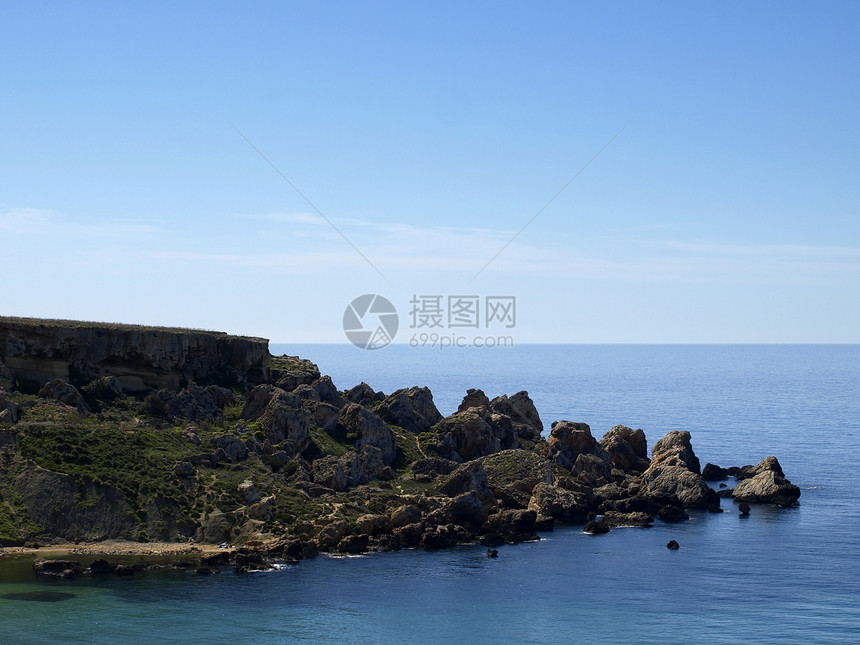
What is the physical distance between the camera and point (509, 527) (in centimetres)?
9575

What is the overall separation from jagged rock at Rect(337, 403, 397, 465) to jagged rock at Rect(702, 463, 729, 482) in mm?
46345

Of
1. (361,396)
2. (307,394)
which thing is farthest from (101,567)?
(361,396)

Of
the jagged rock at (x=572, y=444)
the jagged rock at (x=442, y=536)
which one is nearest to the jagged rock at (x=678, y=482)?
Result: the jagged rock at (x=572, y=444)

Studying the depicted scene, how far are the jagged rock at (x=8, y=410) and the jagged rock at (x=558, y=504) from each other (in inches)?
2161

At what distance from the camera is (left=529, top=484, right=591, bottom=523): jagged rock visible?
338ft

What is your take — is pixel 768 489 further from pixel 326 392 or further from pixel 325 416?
pixel 326 392

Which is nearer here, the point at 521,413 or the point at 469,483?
the point at 469,483

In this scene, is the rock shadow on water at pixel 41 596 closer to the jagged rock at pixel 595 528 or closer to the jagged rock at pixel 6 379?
the jagged rock at pixel 6 379

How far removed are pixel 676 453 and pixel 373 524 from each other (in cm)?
4368

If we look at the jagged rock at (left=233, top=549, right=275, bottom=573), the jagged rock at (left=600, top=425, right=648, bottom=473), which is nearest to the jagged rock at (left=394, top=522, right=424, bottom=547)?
the jagged rock at (left=233, top=549, right=275, bottom=573)

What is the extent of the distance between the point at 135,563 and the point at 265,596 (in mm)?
14155

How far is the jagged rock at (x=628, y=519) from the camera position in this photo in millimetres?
101938

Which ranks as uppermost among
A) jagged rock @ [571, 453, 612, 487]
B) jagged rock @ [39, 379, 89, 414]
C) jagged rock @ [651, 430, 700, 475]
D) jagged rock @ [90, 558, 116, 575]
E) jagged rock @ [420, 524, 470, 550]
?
jagged rock @ [39, 379, 89, 414]

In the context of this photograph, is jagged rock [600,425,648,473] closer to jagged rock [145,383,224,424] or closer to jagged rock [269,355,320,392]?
jagged rock [269,355,320,392]
